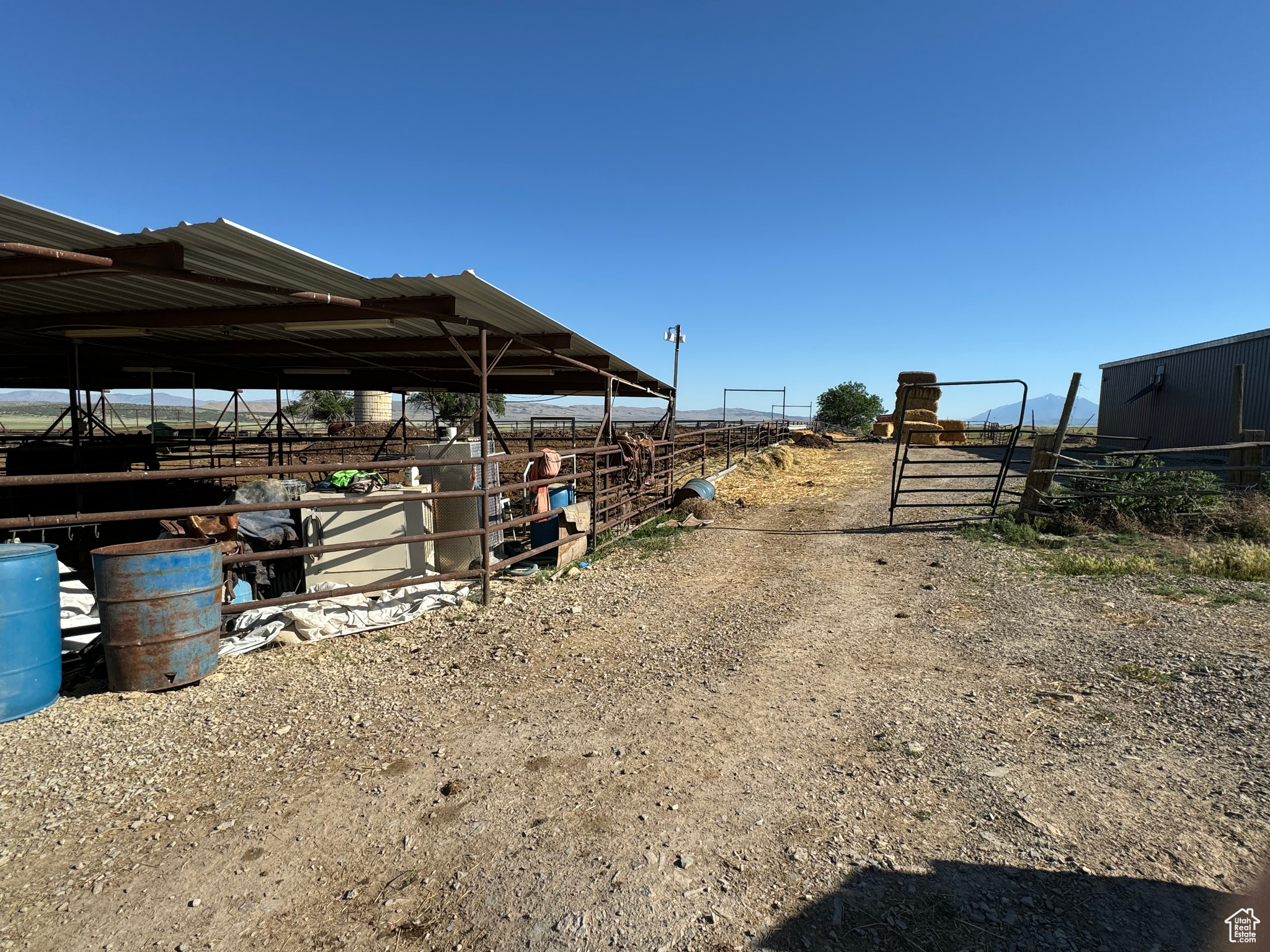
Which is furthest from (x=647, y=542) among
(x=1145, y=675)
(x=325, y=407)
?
(x=325, y=407)

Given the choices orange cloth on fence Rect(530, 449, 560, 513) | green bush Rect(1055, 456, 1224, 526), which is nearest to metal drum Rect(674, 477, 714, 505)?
orange cloth on fence Rect(530, 449, 560, 513)

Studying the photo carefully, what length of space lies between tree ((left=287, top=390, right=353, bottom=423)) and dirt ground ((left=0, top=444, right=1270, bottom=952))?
4547cm

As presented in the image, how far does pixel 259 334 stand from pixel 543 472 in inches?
152

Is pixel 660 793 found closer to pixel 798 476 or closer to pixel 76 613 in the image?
pixel 76 613

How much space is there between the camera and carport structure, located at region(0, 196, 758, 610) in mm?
4148

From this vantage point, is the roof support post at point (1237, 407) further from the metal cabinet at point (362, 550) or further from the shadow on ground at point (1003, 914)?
the metal cabinet at point (362, 550)

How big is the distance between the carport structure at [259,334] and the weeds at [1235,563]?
21.0ft

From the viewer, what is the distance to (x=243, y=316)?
623 cm

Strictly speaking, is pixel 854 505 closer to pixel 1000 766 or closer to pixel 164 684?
pixel 1000 766

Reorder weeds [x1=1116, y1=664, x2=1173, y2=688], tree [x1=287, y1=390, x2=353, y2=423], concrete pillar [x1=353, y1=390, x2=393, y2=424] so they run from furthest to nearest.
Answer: tree [x1=287, y1=390, x2=353, y2=423] < concrete pillar [x1=353, y1=390, x2=393, y2=424] < weeds [x1=1116, y1=664, x2=1173, y2=688]

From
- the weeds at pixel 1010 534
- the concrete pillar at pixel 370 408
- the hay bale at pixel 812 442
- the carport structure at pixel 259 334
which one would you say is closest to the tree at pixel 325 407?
the concrete pillar at pixel 370 408

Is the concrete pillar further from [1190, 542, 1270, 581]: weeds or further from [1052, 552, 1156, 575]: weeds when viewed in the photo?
[1190, 542, 1270, 581]: weeds

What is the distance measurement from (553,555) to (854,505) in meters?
6.72

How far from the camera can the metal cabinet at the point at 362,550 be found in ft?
20.2
